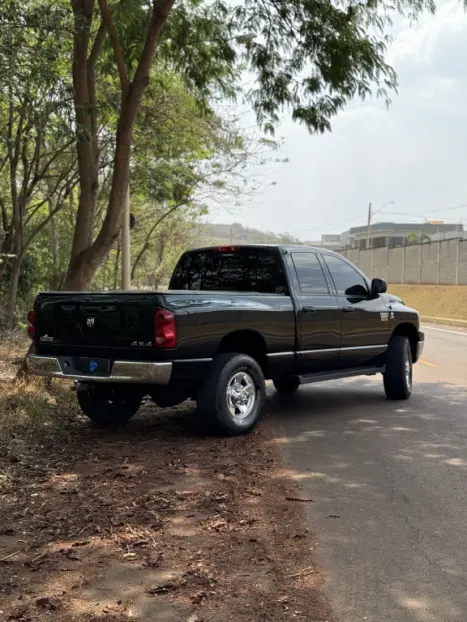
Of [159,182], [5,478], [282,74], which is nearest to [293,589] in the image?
[5,478]

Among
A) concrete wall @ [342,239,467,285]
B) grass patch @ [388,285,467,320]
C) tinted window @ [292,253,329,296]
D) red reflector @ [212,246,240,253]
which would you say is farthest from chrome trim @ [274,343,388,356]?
concrete wall @ [342,239,467,285]

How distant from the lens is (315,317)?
26.6ft

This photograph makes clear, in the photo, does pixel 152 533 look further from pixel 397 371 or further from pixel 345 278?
pixel 397 371

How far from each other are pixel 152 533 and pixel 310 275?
15.1 ft

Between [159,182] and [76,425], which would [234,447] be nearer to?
[76,425]

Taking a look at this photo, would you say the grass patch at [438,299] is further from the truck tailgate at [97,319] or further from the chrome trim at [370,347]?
the truck tailgate at [97,319]

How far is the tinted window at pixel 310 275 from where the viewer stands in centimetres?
813

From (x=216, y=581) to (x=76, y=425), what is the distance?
4359 millimetres

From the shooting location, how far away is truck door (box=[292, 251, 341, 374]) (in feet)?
26.0

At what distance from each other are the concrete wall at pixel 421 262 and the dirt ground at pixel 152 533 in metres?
36.1

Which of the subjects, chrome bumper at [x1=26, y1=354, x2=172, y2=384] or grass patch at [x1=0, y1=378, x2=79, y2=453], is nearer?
chrome bumper at [x1=26, y1=354, x2=172, y2=384]

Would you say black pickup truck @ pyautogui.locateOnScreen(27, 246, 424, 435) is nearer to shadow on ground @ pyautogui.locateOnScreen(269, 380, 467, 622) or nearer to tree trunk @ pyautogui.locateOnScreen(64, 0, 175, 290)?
shadow on ground @ pyautogui.locateOnScreen(269, 380, 467, 622)

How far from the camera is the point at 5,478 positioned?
5.47m

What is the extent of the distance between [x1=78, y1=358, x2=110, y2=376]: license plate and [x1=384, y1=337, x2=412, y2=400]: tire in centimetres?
434
